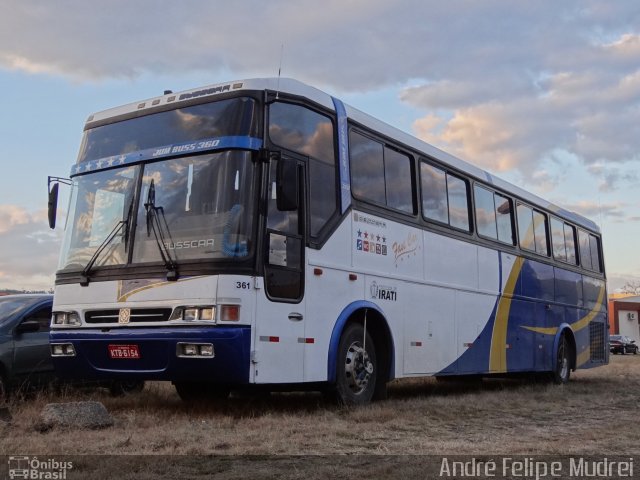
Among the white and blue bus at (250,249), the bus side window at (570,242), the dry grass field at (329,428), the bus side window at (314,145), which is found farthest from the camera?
the bus side window at (570,242)

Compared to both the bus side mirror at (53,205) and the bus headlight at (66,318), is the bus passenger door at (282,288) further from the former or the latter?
the bus side mirror at (53,205)

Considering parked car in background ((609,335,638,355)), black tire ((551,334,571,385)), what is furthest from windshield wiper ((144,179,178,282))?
parked car in background ((609,335,638,355))

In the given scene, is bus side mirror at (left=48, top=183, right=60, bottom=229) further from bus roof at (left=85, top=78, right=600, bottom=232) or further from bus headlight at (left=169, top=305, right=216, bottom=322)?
bus headlight at (left=169, top=305, right=216, bottom=322)

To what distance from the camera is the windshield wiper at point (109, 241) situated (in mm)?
7980

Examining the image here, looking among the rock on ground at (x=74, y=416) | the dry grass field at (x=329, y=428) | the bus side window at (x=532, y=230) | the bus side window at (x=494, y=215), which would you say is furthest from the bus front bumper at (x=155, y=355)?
the bus side window at (x=532, y=230)

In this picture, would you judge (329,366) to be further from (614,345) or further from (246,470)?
(614,345)

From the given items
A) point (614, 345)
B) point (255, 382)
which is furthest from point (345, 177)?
point (614, 345)

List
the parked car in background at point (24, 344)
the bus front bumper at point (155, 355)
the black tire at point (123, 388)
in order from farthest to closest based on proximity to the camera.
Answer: the black tire at point (123, 388)
the parked car in background at point (24, 344)
the bus front bumper at point (155, 355)

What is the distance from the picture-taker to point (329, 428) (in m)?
6.92

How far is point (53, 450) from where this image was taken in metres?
5.55

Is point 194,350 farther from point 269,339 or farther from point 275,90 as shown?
point 275,90

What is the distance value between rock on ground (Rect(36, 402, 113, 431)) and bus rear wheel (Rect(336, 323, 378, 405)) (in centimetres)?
277

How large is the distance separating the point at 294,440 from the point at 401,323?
4006 mm

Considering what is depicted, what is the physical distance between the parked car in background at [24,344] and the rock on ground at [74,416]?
8.58 ft
